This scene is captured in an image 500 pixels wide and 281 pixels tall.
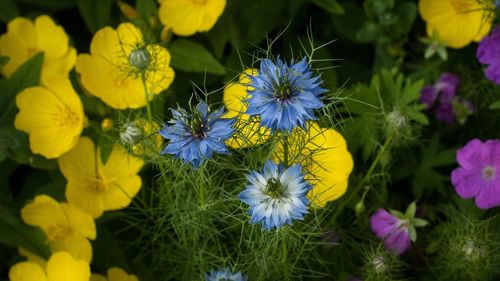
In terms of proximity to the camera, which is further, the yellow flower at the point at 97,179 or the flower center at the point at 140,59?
the yellow flower at the point at 97,179

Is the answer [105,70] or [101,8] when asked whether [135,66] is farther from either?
[101,8]

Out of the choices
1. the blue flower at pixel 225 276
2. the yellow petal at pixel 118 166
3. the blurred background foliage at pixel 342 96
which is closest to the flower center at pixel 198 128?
the blue flower at pixel 225 276

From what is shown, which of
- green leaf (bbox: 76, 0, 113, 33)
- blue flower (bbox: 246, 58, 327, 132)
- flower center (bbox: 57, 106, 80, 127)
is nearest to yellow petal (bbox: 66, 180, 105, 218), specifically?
flower center (bbox: 57, 106, 80, 127)

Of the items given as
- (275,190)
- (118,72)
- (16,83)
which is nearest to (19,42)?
(16,83)

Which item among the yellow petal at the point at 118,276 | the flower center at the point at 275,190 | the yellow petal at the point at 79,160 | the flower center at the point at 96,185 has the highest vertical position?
the flower center at the point at 275,190

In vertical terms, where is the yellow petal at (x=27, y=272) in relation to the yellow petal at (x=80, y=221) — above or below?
Result: below

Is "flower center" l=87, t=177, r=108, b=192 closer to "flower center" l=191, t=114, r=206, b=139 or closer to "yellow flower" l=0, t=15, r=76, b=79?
"yellow flower" l=0, t=15, r=76, b=79

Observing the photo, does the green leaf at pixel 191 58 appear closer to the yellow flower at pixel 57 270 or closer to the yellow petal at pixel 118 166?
the yellow petal at pixel 118 166
